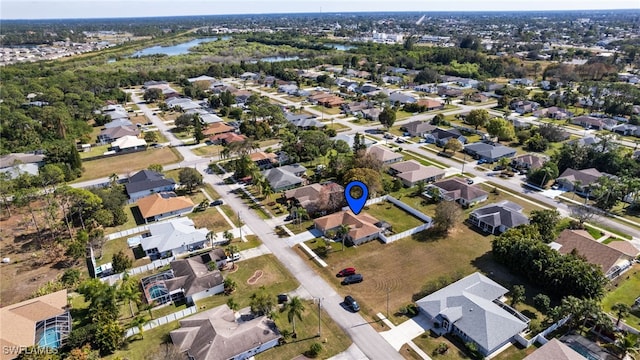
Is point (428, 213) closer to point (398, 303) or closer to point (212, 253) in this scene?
point (398, 303)

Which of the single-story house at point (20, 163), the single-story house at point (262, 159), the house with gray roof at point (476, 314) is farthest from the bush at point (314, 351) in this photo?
the single-story house at point (20, 163)

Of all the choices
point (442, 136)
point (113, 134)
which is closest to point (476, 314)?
point (442, 136)

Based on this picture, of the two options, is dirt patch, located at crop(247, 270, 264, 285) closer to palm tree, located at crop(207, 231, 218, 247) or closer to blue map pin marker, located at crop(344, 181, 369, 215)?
palm tree, located at crop(207, 231, 218, 247)

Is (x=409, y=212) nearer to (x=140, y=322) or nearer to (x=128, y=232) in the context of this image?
(x=140, y=322)

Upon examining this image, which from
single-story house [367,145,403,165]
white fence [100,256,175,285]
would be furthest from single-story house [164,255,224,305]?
single-story house [367,145,403,165]

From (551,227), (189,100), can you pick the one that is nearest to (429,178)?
(551,227)
